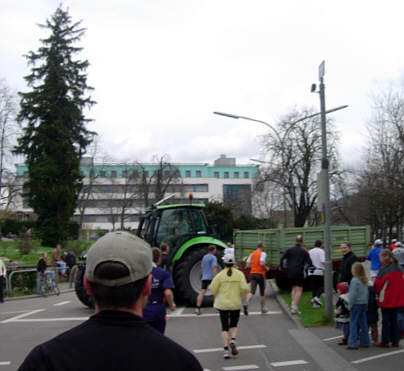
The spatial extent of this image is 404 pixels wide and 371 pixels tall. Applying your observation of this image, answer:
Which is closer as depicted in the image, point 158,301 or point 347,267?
point 158,301

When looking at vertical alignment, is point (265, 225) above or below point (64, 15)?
below

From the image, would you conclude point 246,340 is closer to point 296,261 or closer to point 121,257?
point 296,261

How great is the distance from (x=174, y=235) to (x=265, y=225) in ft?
101

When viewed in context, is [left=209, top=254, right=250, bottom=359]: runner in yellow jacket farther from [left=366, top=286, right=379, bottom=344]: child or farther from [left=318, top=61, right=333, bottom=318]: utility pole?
[left=318, top=61, right=333, bottom=318]: utility pole

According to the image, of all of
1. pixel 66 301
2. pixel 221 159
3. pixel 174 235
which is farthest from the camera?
pixel 221 159

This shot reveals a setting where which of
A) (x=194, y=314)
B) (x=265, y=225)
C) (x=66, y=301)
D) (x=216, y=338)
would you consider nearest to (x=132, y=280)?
(x=216, y=338)

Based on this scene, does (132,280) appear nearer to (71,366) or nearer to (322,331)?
(71,366)

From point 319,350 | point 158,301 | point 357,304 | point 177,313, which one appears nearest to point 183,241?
point 177,313

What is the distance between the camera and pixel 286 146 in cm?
4794

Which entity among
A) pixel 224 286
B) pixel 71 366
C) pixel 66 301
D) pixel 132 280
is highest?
pixel 132 280

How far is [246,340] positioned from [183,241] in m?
5.13

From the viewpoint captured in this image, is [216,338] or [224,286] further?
[216,338]

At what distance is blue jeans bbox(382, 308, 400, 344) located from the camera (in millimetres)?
8984

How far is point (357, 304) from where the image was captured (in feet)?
29.0
